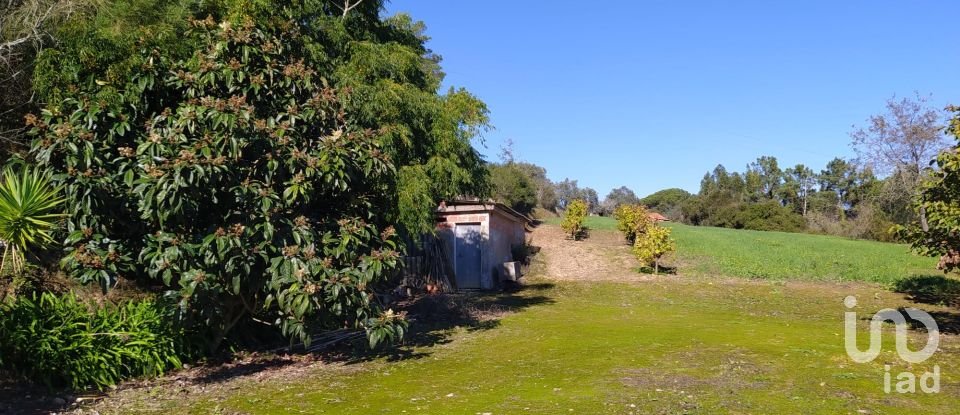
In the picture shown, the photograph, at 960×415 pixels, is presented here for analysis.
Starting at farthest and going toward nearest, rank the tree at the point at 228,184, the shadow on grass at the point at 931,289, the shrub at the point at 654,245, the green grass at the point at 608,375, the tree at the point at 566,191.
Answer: the tree at the point at 566,191, the shrub at the point at 654,245, the shadow on grass at the point at 931,289, the tree at the point at 228,184, the green grass at the point at 608,375

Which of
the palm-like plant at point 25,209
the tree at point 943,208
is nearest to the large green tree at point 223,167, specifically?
the palm-like plant at point 25,209

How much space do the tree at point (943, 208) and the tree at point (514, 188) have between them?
30.2 m

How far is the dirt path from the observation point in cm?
2444

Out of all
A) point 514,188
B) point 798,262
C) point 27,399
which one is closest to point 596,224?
point 514,188

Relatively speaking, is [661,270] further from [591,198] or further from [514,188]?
[591,198]

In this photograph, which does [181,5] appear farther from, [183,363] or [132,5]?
[183,363]

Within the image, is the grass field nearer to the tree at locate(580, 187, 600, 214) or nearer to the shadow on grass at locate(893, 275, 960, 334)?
the shadow on grass at locate(893, 275, 960, 334)

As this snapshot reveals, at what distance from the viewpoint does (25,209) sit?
655cm

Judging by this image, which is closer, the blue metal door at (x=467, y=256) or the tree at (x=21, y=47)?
the tree at (x=21, y=47)

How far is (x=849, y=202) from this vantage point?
82375 millimetres

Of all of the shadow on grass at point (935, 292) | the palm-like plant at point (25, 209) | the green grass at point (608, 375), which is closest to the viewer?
the green grass at point (608, 375)

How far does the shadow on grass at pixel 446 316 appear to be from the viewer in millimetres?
9746

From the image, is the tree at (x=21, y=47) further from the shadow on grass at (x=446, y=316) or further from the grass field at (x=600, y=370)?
the shadow on grass at (x=446, y=316)

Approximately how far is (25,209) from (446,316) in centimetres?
875
